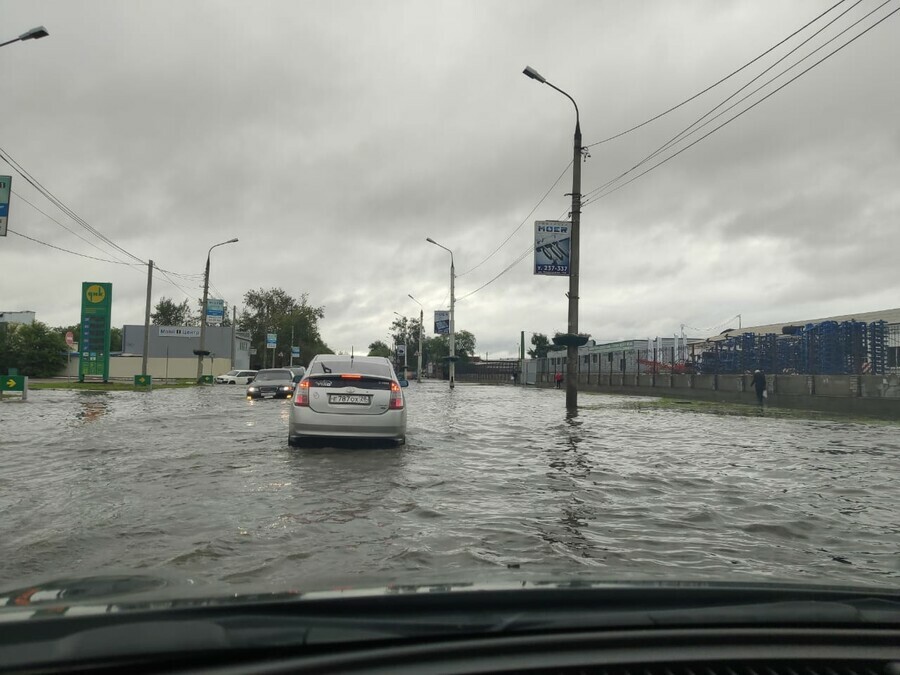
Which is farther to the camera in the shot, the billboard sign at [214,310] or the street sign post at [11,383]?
the billboard sign at [214,310]

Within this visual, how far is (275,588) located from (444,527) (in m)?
3.54

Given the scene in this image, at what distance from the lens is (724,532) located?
18.2 feet

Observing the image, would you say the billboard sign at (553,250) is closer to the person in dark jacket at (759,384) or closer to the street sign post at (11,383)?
the person in dark jacket at (759,384)

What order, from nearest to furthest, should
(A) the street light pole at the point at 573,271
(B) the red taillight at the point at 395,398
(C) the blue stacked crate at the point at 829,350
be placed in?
1. (B) the red taillight at the point at 395,398
2. (A) the street light pole at the point at 573,271
3. (C) the blue stacked crate at the point at 829,350

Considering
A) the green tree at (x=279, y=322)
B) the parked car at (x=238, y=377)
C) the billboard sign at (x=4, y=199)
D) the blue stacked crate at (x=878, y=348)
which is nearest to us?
the billboard sign at (x=4, y=199)

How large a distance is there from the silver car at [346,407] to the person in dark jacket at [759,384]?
19.1 metres

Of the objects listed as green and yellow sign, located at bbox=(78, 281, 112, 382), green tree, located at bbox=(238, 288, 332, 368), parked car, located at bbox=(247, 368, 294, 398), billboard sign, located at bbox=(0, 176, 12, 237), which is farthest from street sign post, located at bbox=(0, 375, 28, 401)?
green tree, located at bbox=(238, 288, 332, 368)

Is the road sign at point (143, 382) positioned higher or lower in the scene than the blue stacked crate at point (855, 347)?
lower

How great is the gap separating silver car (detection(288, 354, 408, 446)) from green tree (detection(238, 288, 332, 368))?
96197mm

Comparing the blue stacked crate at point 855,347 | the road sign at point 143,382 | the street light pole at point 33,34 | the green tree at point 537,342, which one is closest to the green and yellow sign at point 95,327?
the road sign at point 143,382

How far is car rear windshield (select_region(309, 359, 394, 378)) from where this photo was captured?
10.7 meters

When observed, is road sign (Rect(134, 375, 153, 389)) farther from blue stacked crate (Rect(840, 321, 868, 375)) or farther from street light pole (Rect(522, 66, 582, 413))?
blue stacked crate (Rect(840, 321, 868, 375))

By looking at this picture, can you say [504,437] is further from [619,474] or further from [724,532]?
[724,532]

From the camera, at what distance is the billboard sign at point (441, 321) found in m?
58.5
